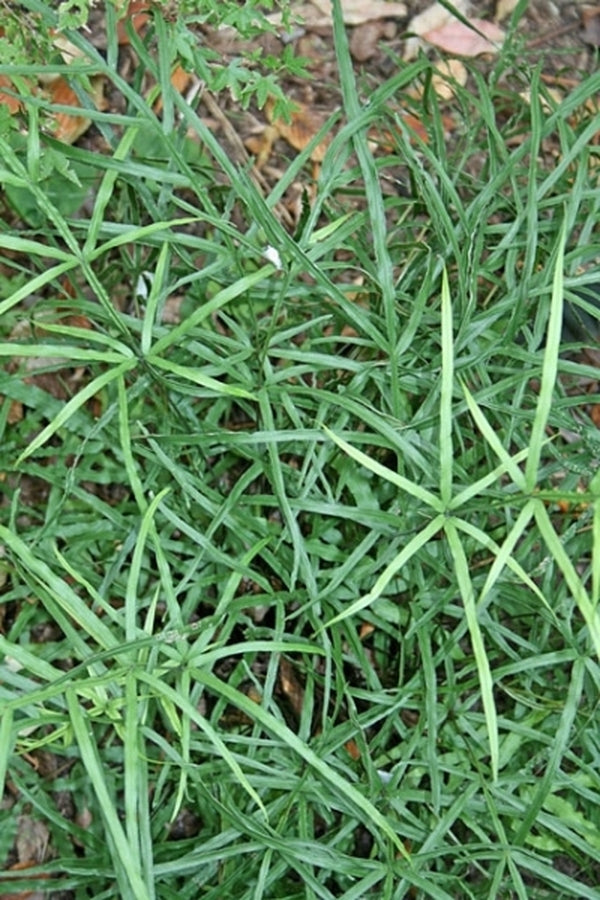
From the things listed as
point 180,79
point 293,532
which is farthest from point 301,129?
point 293,532

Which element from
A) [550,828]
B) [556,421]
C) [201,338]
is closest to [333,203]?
[201,338]

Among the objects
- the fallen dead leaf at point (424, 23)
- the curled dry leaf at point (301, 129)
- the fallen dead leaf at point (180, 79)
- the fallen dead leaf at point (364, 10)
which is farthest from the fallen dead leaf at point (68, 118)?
the fallen dead leaf at point (424, 23)

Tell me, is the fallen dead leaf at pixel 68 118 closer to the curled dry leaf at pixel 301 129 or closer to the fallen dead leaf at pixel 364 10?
the curled dry leaf at pixel 301 129

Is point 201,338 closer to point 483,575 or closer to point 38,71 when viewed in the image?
point 38,71

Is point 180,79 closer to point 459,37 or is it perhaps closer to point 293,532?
point 459,37

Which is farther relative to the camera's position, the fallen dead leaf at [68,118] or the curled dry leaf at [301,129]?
the curled dry leaf at [301,129]
